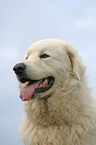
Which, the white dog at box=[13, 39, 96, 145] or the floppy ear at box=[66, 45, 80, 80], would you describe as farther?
the floppy ear at box=[66, 45, 80, 80]

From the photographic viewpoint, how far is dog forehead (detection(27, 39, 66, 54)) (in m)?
5.54

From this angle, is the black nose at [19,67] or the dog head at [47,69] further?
the dog head at [47,69]

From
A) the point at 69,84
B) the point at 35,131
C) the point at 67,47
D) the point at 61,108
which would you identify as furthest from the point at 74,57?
the point at 35,131

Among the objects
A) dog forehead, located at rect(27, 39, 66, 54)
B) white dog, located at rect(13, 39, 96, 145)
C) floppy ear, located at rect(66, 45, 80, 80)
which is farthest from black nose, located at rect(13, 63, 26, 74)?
floppy ear, located at rect(66, 45, 80, 80)

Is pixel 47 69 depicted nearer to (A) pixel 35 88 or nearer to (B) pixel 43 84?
(B) pixel 43 84

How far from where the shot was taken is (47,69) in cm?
533

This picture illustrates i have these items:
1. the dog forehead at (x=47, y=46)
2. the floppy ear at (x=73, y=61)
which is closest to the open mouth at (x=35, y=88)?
the floppy ear at (x=73, y=61)

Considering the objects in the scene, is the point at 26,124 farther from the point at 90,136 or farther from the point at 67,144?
the point at 90,136

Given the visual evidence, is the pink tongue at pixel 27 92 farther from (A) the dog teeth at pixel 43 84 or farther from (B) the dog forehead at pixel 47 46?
(B) the dog forehead at pixel 47 46

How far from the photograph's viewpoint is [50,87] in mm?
5289

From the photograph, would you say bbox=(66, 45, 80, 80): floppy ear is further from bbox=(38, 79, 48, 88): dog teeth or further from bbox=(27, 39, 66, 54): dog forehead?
bbox=(38, 79, 48, 88): dog teeth

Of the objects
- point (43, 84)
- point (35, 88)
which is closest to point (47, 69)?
point (43, 84)

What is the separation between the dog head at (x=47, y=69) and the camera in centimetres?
519

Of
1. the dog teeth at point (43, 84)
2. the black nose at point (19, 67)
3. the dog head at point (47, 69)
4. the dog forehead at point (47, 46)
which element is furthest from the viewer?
the dog forehead at point (47, 46)
